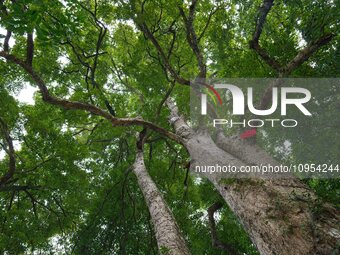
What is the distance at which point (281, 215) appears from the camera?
3.14m

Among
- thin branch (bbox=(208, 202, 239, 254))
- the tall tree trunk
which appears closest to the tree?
the tall tree trunk

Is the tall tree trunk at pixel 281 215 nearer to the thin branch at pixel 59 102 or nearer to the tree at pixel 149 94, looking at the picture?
the tree at pixel 149 94

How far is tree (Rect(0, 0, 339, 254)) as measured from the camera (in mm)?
3617

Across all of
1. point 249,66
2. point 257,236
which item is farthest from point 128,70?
point 257,236

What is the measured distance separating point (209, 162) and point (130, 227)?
5275mm

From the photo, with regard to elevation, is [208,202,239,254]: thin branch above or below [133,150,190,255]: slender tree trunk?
below

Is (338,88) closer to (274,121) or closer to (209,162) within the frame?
(274,121)

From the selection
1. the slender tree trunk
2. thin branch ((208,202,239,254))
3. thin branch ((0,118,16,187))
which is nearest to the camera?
the slender tree trunk

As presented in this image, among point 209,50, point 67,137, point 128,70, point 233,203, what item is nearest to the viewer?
point 233,203

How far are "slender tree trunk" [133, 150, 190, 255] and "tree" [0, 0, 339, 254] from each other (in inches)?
7.1

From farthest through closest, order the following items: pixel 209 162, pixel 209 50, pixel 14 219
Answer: pixel 209 50 < pixel 14 219 < pixel 209 162

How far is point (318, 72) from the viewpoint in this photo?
6168 mm

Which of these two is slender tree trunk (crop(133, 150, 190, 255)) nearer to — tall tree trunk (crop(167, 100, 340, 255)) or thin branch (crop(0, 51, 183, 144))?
tall tree trunk (crop(167, 100, 340, 255))

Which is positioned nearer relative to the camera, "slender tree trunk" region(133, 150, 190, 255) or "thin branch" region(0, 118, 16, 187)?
"slender tree trunk" region(133, 150, 190, 255)
